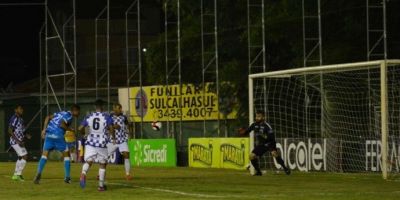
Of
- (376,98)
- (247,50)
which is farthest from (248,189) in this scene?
(247,50)

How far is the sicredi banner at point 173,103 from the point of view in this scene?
1731 inches

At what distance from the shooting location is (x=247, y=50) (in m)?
41.7

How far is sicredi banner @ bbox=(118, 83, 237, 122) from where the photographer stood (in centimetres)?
4397

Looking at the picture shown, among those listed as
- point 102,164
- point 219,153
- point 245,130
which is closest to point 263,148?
point 245,130

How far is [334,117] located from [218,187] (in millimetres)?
9604

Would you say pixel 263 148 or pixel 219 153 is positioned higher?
pixel 263 148

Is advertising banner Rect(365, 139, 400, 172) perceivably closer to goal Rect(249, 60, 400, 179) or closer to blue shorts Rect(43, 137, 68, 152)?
goal Rect(249, 60, 400, 179)

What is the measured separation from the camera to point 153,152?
4234 centimetres

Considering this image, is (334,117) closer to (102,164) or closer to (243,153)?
(243,153)

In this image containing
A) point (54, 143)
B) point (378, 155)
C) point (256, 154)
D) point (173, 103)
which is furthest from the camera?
point (173, 103)

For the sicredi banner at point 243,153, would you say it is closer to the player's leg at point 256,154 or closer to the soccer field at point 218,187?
the soccer field at point 218,187

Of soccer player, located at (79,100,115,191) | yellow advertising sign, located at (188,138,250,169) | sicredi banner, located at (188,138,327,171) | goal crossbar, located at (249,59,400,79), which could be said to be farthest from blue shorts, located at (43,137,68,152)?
yellow advertising sign, located at (188,138,250,169)

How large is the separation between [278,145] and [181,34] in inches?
486

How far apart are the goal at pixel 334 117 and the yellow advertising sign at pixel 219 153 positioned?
0.86m
